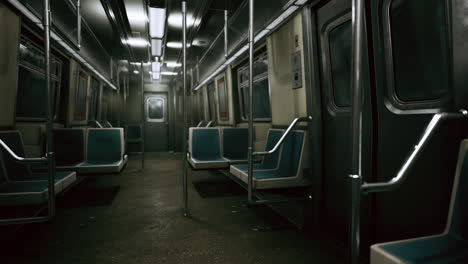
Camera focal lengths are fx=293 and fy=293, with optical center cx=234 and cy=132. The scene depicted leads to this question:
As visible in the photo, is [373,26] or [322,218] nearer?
[373,26]

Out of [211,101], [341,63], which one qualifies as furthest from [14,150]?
[211,101]

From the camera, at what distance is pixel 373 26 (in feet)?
7.10

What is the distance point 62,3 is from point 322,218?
431 cm

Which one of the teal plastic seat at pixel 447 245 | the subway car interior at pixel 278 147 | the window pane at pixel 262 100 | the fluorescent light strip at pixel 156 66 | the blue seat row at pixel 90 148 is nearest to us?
the teal plastic seat at pixel 447 245

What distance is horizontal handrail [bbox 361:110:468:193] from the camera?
120 centimetres

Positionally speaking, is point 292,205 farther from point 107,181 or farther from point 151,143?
point 151,143

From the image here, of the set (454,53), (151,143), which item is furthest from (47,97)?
(151,143)

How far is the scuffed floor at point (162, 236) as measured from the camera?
2.35 m

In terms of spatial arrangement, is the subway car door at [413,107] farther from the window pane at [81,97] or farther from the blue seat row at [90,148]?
the window pane at [81,97]

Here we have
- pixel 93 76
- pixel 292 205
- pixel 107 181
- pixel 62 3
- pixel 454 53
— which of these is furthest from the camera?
pixel 93 76

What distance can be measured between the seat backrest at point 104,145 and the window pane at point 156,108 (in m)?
7.17

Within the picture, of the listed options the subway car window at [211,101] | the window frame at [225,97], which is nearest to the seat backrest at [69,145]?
the window frame at [225,97]

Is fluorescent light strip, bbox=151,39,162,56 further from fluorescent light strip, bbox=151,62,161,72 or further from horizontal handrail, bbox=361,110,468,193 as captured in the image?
horizontal handrail, bbox=361,110,468,193

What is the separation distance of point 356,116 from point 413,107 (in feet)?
3.18
